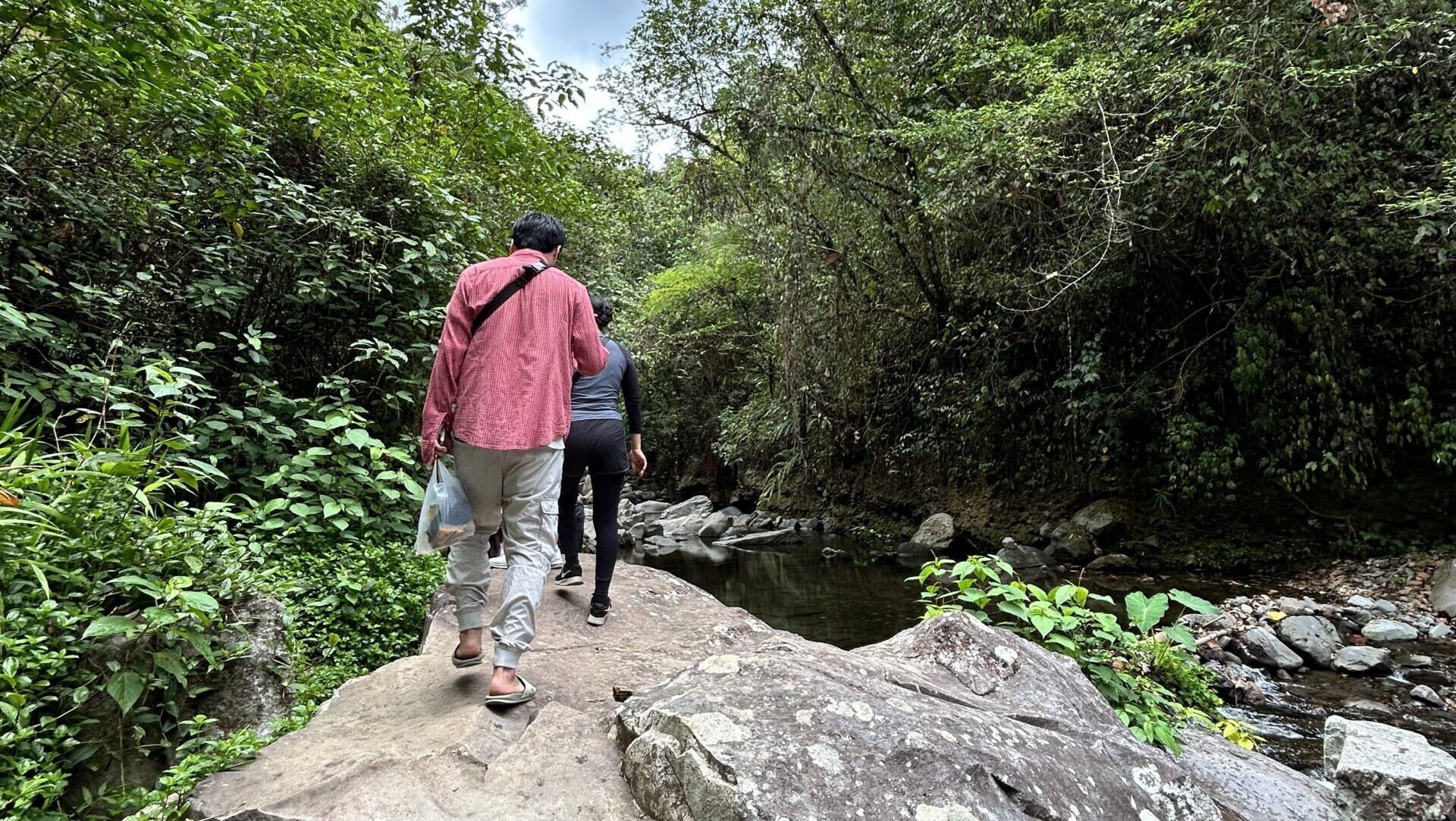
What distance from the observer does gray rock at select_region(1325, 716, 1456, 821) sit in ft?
8.08

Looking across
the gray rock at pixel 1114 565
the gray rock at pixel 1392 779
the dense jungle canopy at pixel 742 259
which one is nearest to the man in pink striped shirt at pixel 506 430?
the dense jungle canopy at pixel 742 259

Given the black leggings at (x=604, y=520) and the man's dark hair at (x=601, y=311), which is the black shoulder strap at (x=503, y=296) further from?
the black leggings at (x=604, y=520)

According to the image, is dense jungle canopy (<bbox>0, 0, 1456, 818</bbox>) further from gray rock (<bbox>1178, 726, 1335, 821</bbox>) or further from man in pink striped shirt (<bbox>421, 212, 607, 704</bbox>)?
gray rock (<bbox>1178, 726, 1335, 821</bbox>)

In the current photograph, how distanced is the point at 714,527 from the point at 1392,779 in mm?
11517

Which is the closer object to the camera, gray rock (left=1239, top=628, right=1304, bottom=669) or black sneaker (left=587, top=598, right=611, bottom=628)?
black sneaker (left=587, top=598, right=611, bottom=628)

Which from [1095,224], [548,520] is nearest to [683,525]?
[1095,224]

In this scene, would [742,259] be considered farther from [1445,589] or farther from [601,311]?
[1445,589]

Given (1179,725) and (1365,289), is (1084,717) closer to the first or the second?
(1179,725)

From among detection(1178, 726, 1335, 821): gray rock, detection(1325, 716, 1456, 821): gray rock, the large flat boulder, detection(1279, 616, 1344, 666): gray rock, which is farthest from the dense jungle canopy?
detection(1325, 716, 1456, 821): gray rock

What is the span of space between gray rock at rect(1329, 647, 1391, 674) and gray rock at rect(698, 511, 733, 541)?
939cm

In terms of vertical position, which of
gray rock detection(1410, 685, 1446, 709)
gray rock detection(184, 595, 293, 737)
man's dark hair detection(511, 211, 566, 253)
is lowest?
gray rock detection(1410, 685, 1446, 709)

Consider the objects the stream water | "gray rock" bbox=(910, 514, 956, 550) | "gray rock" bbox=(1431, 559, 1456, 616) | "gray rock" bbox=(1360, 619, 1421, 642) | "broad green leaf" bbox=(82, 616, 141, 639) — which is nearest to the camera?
"broad green leaf" bbox=(82, 616, 141, 639)

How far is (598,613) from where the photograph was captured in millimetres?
3832

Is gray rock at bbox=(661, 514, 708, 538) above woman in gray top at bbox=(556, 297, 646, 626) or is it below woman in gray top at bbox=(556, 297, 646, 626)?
below
